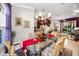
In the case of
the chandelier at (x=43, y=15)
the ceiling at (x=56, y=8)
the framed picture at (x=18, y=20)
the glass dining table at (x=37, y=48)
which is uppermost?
the ceiling at (x=56, y=8)

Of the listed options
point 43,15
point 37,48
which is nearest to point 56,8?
point 43,15

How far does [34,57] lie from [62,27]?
66cm

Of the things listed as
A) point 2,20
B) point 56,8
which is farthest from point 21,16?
point 56,8

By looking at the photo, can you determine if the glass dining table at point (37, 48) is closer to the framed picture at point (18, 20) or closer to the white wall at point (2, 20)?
the framed picture at point (18, 20)

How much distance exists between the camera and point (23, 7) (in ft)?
8.73

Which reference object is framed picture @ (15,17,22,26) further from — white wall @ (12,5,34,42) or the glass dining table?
the glass dining table

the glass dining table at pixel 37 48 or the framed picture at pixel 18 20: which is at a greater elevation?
the framed picture at pixel 18 20

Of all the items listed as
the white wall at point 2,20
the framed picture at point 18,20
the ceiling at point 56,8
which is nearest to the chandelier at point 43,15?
the ceiling at point 56,8

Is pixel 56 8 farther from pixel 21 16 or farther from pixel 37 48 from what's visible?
pixel 37 48

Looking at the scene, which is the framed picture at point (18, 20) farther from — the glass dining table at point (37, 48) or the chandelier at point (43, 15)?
the glass dining table at point (37, 48)

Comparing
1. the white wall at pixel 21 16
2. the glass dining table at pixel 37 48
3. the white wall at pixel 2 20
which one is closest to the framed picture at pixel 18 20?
the white wall at pixel 21 16

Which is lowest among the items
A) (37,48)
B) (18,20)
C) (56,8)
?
(37,48)

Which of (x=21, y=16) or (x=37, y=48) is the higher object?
(x=21, y=16)

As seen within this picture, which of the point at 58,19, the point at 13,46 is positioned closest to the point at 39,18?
the point at 58,19
